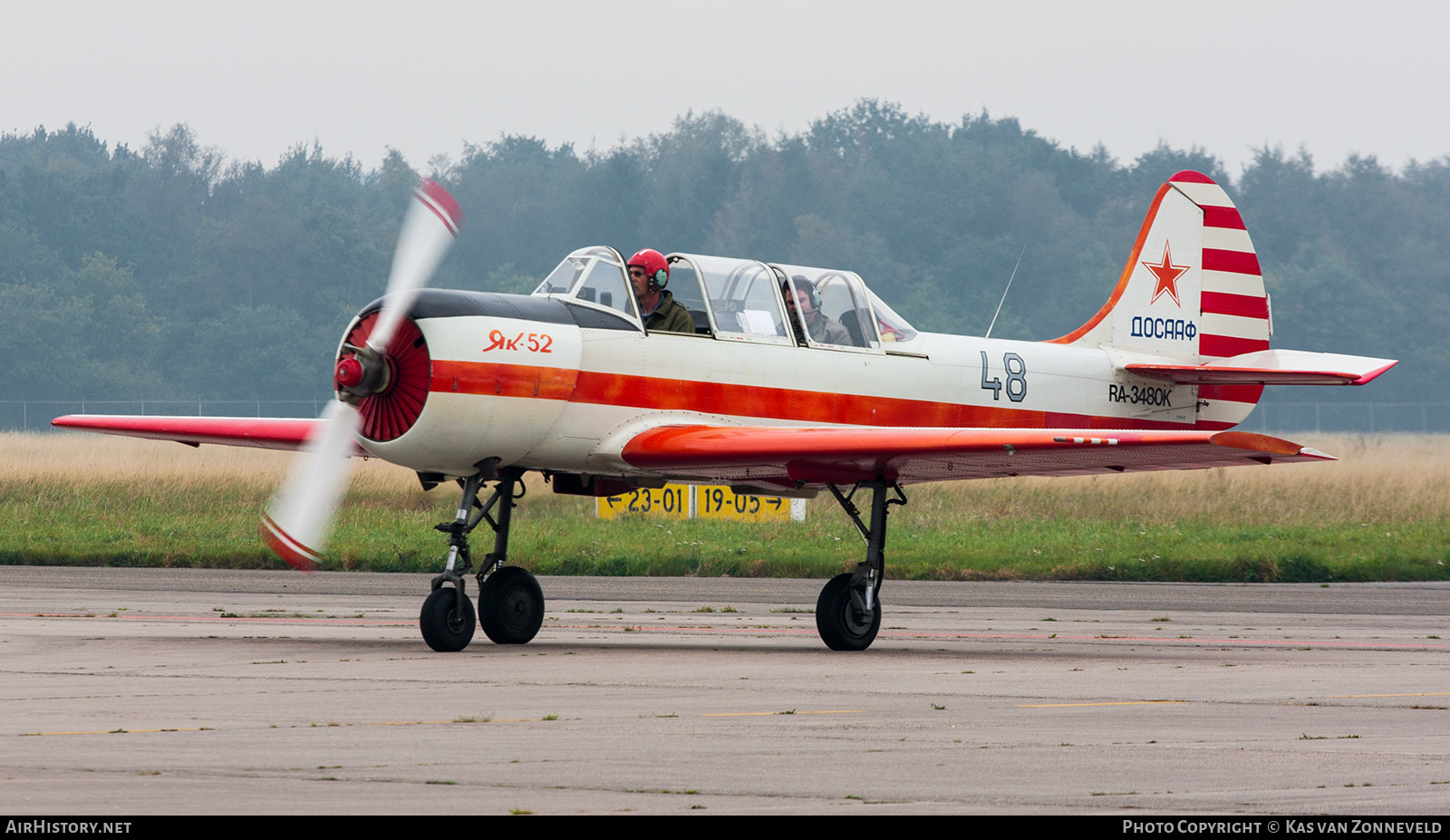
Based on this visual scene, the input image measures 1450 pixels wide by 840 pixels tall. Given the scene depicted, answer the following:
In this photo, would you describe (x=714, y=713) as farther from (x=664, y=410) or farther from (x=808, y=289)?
(x=808, y=289)

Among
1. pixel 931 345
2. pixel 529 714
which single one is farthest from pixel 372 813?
pixel 931 345

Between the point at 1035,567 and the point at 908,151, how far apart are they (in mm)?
93082

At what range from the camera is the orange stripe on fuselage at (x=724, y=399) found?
12.3m

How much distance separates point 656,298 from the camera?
13.7 metres

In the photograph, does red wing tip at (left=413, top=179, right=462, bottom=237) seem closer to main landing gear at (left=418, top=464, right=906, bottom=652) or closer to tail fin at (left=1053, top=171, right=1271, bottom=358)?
main landing gear at (left=418, top=464, right=906, bottom=652)

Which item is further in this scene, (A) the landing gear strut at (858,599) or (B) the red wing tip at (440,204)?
(A) the landing gear strut at (858,599)

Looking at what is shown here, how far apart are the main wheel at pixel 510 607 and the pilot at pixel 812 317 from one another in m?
3.04

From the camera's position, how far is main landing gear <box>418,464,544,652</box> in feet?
40.1

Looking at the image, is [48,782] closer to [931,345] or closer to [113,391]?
[931,345]

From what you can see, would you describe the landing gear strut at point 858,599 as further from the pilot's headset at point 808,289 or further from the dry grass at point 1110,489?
the dry grass at point 1110,489

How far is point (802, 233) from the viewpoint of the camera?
9812 centimetres

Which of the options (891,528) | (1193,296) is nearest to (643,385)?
(1193,296)

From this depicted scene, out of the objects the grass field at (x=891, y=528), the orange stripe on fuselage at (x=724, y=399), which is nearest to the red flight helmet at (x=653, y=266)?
the orange stripe on fuselage at (x=724, y=399)
